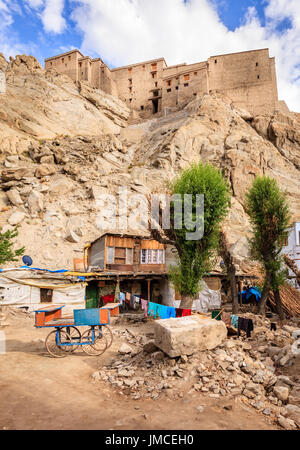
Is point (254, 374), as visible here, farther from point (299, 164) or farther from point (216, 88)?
point (216, 88)

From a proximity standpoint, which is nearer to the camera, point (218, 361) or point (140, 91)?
point (218, 361)

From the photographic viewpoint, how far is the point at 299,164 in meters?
38.4

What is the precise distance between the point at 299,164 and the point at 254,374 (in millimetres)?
40126

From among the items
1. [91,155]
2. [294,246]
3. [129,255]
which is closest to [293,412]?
[129,255]

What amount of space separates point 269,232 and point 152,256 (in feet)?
35.1

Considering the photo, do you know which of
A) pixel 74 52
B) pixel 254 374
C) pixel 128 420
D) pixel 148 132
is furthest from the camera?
pixel 74 52

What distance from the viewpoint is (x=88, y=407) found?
4953 millimetres

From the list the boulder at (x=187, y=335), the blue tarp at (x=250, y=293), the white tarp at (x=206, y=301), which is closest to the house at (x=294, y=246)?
the blue tarp at (x=250, y=293)

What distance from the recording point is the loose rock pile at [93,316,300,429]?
5.36m

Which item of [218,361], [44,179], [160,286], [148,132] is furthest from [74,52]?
[218,361]

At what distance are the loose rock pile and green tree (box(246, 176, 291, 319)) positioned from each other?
9.13 metres

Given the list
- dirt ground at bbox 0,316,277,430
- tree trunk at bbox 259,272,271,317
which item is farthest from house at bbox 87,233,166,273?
dirt ground at bbox 0,316,277,430

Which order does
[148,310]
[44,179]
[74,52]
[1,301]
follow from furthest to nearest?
1. [74,52]
2. [44,179]
3. [1,301]
4. [148,310]

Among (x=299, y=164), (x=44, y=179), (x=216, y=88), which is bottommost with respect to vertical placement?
(x=44, y=179)
